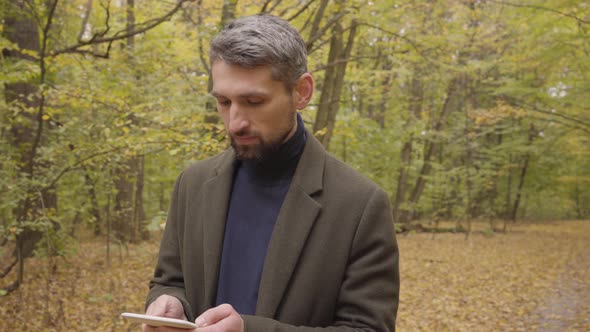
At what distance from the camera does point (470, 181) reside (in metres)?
20.1

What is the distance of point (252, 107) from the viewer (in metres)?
1.65

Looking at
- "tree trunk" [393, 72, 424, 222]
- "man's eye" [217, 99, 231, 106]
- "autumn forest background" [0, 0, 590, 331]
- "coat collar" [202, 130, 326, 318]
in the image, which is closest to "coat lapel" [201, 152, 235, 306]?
"coat collar" [202, 130, 326, 318]

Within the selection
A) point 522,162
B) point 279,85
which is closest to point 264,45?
point 279,85

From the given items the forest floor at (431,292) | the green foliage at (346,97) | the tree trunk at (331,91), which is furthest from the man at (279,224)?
the tree trunk at (331,91)

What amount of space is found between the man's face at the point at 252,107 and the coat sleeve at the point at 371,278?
458 millimetres

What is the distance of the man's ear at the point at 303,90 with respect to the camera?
1.73 meters

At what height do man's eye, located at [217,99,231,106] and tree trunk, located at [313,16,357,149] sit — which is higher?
tree trunk, located at [313,16,357,149]

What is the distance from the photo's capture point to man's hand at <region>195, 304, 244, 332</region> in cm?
137

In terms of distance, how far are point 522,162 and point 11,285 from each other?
80.9 ft

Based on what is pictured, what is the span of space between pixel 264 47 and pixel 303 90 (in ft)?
0.84

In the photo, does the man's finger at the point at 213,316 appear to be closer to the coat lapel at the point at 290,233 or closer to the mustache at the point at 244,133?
the coat lapel at the point at 290,233

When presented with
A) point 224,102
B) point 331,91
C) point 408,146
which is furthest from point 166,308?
point 408,146

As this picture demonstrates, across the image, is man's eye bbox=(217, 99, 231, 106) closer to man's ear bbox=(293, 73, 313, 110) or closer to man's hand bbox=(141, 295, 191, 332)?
man's ear bbox=(293, 73, 313, 110)

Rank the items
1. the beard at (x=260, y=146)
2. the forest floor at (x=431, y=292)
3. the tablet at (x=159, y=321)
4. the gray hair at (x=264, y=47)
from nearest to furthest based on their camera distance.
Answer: the tablet at (x=159, y=321) → the gray hair at (x=264, y=47) → the beard at (x=260, y=146) → the forest floor at (x=431, y=292)
